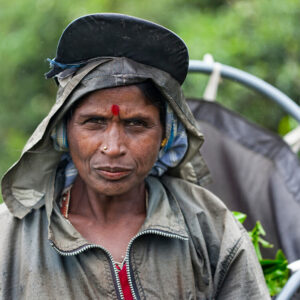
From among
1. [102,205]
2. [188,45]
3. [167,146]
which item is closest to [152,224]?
[102,205]

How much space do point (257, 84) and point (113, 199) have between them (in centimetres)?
122

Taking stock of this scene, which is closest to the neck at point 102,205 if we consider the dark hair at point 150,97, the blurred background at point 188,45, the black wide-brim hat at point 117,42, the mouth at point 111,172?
the mouth at point 111,172

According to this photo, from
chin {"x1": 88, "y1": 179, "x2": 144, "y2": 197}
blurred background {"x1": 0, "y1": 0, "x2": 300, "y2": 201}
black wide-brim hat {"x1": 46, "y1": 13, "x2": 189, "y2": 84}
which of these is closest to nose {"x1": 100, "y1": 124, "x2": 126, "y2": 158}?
chin {"x1": 88, "y1": 179, "x2": 144, "y2": 197}

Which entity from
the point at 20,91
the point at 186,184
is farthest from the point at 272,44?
the point at 186,184

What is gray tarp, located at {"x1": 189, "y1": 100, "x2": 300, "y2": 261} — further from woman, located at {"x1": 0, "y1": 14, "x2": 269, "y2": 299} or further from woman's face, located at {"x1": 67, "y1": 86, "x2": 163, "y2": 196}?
woman's face, located at {"x1": 67, "y1": 86, "x2": 163, "y2": 196}

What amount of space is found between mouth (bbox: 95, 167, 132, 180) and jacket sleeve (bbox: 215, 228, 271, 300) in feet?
1.77

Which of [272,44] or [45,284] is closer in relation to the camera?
[45,284]

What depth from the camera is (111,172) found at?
2398mm

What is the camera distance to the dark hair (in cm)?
241

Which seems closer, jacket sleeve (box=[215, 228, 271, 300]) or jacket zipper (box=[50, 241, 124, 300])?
jacket zipper (box=[50, 241, 124, 300])

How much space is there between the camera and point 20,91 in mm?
6582

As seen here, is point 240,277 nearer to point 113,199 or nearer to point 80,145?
point 113,199

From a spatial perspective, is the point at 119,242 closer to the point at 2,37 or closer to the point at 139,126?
the point at 139,126

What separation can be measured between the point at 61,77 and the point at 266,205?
1.39 meters
